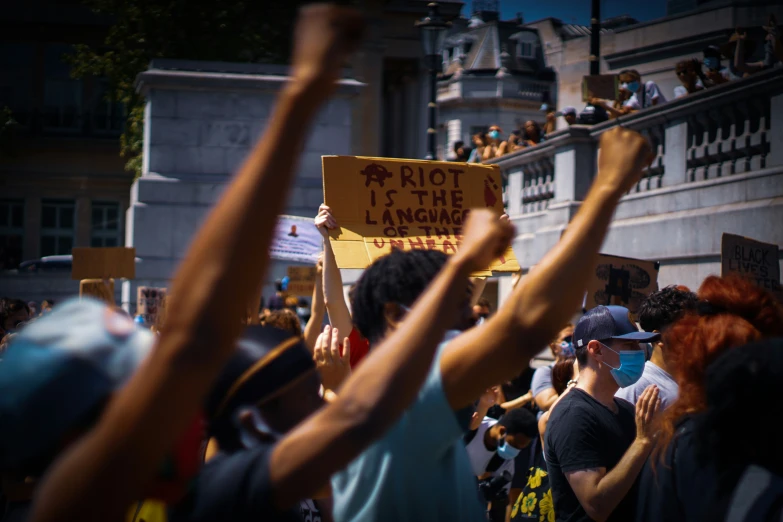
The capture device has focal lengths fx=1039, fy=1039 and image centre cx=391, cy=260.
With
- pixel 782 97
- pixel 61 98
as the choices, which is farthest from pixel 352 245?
pixel 61 98

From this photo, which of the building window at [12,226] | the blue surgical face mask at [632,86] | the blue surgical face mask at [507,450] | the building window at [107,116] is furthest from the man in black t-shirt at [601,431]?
the building window at [107,116]

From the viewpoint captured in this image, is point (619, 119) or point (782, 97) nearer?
point (782, 97)

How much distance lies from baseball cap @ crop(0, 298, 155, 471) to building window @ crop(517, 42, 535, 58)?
73807 millimetres

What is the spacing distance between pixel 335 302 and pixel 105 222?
33267 mm

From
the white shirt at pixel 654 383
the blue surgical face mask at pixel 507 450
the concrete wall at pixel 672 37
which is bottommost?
the blue surgical face mask at pixel 507 450

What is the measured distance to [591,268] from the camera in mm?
2336

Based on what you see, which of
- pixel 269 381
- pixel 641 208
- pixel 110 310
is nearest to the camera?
pixel 110 310

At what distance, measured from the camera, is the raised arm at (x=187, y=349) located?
1.57m

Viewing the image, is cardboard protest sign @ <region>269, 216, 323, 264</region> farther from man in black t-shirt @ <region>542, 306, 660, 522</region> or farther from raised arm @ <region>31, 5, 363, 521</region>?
raised arm @ <region>31, 5, 363, 521</region>

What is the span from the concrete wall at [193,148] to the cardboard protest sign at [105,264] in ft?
14.3

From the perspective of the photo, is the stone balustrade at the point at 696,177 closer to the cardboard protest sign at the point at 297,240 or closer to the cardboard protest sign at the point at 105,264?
the cardboard protest sign at the point at 297,240

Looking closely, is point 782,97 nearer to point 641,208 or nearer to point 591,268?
point 641,208

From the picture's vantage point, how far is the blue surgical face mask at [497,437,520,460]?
6977 millimetres

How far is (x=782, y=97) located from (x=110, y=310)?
341 inches
